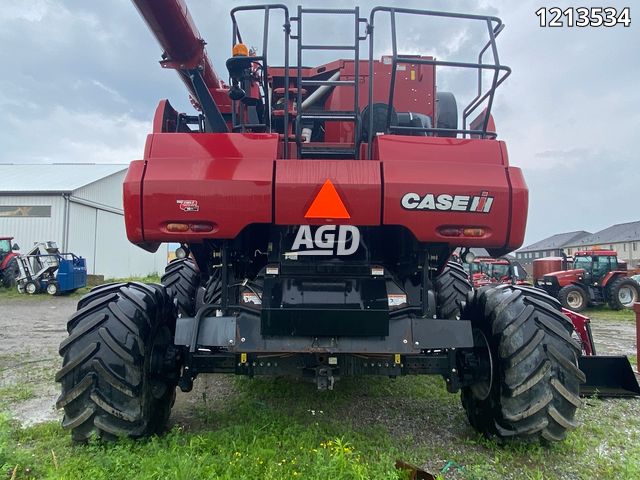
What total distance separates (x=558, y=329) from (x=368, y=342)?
1.31m

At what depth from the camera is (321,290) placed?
10.9 feet

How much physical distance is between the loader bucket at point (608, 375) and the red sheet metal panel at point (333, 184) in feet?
11.0

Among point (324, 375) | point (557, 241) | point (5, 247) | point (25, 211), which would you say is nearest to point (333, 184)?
point (324, 375)

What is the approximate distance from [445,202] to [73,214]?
76.4ft

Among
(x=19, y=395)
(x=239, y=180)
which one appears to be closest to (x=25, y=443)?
(x=19, y=395)

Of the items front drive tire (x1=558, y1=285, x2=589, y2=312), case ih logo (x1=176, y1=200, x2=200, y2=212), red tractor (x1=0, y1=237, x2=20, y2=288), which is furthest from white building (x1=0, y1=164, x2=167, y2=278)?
case ih logo (x1=176, y1=200, x2=200, y2=212)

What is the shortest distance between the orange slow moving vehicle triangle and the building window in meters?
23.1

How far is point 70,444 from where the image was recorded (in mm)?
3234

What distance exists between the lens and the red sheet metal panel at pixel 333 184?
3023 millimetres

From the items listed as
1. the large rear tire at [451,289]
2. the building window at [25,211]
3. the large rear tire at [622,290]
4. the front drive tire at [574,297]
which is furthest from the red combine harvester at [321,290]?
the building window at [25,211]

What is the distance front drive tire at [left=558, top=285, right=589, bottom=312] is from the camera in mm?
17141

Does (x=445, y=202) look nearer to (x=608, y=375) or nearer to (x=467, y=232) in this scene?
(x=467, y=232)

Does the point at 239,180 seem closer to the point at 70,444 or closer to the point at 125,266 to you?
the point at 70,444

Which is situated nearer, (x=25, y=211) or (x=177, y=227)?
(x=177, y=227)
